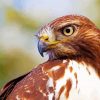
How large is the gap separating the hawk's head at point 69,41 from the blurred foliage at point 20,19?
7.28 meters

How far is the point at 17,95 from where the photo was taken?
17.5 ft

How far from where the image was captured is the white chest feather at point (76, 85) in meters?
5.24

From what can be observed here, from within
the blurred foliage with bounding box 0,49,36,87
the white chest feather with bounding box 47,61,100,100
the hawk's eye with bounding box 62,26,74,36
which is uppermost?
the hawk's eye with bounding box 62,26,74,36

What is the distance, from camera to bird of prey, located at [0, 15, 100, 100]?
5.27 metres

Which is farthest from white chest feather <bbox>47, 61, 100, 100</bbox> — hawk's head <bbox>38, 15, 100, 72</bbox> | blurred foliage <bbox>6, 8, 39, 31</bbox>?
blurred foliage <bbox>6, 8, 39, 31</bbox>

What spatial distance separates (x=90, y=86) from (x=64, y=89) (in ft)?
0.63

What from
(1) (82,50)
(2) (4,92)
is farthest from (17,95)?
(1) (82,50)

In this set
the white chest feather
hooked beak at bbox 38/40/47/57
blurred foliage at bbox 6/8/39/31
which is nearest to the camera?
the white chest feather

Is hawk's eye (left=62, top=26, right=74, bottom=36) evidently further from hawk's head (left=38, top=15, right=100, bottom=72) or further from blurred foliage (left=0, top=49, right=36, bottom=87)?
blurred foliage (left=0, top=49, right=36, bottom=87)

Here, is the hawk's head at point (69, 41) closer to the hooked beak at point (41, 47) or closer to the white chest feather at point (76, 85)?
the hooked beak at point (41, 47)

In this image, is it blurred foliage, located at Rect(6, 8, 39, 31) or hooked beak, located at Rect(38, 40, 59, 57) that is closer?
hooked beak, located at Rect(38, 40, 59, 57)

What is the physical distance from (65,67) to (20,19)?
8.30m

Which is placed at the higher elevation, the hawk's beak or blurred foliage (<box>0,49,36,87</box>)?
the hawk's beak

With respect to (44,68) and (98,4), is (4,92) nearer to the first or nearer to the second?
(44,68)
